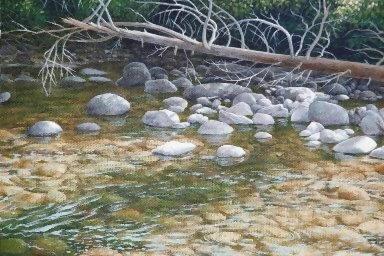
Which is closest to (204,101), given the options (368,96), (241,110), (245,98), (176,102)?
(176,102)

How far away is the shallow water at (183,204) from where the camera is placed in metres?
4.32

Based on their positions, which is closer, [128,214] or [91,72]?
[128,214]

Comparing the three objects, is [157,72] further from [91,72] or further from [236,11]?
[236,11]

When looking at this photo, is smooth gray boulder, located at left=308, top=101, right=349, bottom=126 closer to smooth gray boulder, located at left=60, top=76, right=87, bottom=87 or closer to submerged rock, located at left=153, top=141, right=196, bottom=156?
submerged rock, located at left=153, top=141, right=196, bottom=156

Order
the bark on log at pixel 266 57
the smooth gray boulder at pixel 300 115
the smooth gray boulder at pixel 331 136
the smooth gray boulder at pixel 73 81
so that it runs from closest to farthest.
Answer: the bark on log at pixel 266 57
the smooth gray boulder at pixel 331 136
the smooth gray boulder at pixel 300 115
the smooth gray boulder at pixel 73 81

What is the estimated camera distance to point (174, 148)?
6590 millimetres

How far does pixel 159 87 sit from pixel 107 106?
190cm

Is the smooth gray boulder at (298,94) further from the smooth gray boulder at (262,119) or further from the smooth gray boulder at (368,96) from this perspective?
the smooth gray boulder at (262,119)

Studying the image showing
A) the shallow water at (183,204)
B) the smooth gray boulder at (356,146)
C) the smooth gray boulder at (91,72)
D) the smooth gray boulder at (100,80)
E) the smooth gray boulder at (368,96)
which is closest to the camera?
the shallow water at (183,204)

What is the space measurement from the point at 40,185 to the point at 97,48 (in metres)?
8.69

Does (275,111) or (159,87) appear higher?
(159,87)

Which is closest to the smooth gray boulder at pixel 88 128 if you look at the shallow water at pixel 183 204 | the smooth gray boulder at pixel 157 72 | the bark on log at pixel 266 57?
the shallow water at pixel 183 204

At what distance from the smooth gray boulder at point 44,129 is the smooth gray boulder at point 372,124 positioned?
3421mm

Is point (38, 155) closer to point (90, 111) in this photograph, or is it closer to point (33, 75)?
point (90, 111)
